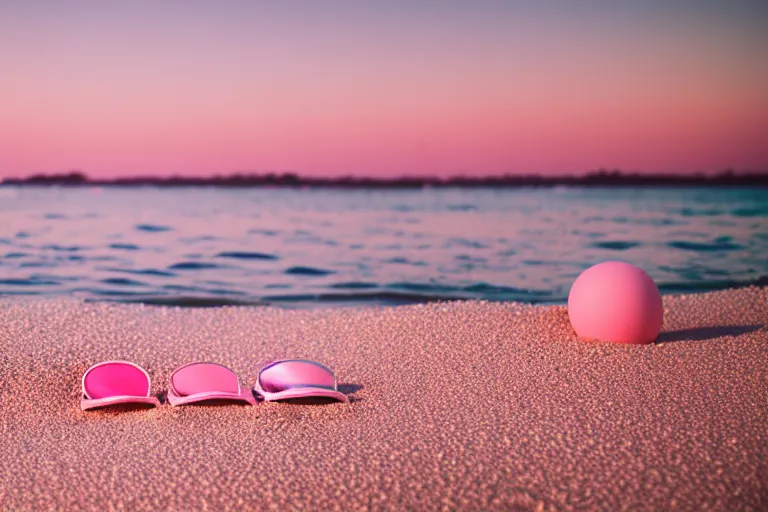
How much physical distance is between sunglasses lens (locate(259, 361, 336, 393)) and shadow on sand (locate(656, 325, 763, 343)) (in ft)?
10.4

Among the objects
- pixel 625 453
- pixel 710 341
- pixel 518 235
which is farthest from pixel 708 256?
pixel 625 453

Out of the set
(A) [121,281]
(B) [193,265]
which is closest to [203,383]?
(A) [121,281]

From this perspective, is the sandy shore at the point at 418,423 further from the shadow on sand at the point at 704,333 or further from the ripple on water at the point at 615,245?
the ripple on water at the point at 615,245

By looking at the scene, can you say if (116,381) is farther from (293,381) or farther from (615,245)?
(615,245)

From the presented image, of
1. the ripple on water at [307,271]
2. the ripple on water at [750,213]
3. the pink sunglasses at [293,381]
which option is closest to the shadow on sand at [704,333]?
the pink sunglasses at [293,381]

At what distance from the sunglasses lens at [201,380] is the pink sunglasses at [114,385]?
0.19 meters

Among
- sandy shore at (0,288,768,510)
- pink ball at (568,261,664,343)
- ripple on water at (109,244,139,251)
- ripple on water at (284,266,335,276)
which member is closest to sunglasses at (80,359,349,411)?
sandy shore at (0,288,768,510)

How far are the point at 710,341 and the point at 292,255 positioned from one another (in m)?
10.9

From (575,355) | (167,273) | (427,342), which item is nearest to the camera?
(575,355)

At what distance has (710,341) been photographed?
20.3 feet

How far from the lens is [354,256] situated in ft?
51.1

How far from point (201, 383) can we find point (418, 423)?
1.58 metres

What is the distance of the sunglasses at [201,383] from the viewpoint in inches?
191

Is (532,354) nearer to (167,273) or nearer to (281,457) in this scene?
(281,457)
